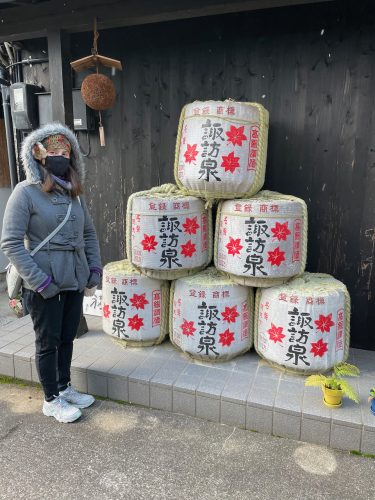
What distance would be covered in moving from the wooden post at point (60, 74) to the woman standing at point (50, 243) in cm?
100

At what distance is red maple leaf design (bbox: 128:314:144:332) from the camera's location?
13.0ft

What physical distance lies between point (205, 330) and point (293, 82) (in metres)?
2.61

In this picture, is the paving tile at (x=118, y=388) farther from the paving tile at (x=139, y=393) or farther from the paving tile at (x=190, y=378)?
the paving tile at (x=190, y=378)

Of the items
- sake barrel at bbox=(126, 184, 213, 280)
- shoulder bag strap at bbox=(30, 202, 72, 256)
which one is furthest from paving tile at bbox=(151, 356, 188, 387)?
shoulder bag strap at bbox=(30, 202, 72, 256)

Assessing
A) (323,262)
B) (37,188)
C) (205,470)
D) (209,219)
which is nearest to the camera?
(205,470)

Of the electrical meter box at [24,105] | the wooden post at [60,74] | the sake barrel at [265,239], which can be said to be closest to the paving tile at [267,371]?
the sake barrel at [265,239]

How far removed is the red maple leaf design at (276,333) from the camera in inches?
136

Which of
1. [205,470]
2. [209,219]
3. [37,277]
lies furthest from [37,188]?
[205,470]

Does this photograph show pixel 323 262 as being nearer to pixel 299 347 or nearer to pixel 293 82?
pixel 299 347

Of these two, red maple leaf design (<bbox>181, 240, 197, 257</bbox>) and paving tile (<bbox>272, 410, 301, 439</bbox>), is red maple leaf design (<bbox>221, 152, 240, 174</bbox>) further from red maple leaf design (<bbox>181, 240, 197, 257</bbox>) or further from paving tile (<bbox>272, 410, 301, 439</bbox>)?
paving tile (<bbox>272, 410, 301, 439</bbox>)

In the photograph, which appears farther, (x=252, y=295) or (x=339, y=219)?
(x=339, y=219)

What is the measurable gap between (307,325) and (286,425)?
0.79m

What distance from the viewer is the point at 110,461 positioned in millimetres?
2873

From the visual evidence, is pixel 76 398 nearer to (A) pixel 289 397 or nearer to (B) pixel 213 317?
(B) pixel 213 317
